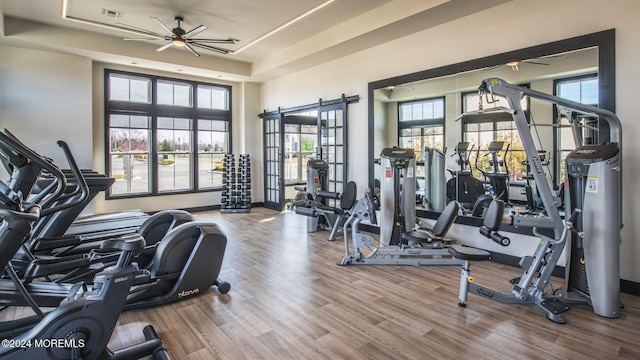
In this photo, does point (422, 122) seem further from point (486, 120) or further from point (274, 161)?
point (274, 161)

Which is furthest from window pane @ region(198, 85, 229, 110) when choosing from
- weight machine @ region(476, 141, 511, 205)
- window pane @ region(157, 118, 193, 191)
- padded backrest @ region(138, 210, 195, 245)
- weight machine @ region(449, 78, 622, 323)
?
weight machine @ region(449, 78, 622, 323)

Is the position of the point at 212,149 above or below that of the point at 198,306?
above

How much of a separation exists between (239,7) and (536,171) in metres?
4.58

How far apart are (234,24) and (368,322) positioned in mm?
5245

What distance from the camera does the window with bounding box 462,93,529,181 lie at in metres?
4.61

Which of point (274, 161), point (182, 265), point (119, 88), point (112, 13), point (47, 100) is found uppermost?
point (112, 13)

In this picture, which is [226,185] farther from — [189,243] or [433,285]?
[433,285]

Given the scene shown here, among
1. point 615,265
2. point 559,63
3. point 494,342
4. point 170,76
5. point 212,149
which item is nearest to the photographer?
point 494,342

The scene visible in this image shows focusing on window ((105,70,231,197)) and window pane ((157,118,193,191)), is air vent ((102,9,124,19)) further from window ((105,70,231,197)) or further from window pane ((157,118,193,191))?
window pane ((157,118,193,191))

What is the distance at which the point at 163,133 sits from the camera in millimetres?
8039

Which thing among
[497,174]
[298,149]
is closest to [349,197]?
[497,174]

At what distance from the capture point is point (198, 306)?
3211 mm

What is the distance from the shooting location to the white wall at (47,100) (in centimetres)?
602

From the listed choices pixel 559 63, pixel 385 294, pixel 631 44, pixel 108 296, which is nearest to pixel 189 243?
pixel 108 296
